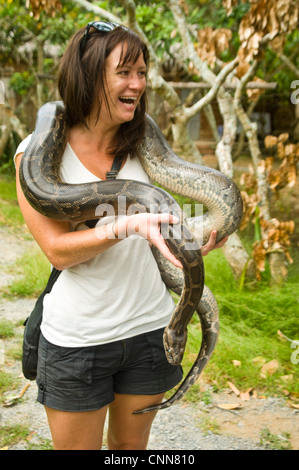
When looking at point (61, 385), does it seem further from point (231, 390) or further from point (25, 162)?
point (231, 390)

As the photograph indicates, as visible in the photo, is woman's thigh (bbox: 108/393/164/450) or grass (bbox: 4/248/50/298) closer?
woman's thigh (bbox: 108/393/164/450)

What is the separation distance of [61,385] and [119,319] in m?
0.37

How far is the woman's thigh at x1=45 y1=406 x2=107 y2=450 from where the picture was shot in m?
2.10

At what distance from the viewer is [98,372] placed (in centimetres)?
211

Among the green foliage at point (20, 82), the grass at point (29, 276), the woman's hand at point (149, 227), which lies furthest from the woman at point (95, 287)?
the green foliage at point (20, 82)

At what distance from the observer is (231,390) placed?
4.51 metres

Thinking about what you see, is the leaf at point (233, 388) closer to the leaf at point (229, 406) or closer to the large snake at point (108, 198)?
the leaf at point (229, 406)

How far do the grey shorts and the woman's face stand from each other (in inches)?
38.9

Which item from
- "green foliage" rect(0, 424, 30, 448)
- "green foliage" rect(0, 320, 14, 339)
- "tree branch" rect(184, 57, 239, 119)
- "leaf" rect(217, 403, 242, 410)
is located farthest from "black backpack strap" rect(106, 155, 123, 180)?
"green foliage" rect(0, 320, 14, 339)

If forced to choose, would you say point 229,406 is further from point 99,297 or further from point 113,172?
point 113,172

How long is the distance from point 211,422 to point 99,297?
246cm

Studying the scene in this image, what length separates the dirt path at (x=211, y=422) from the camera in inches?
151

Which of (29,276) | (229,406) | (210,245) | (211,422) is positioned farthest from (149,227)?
(29,276)

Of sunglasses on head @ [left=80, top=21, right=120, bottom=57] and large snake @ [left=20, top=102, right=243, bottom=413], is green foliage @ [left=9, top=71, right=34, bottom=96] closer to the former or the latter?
large snake @ [left=20, top=102, right=243, bottom=413]
